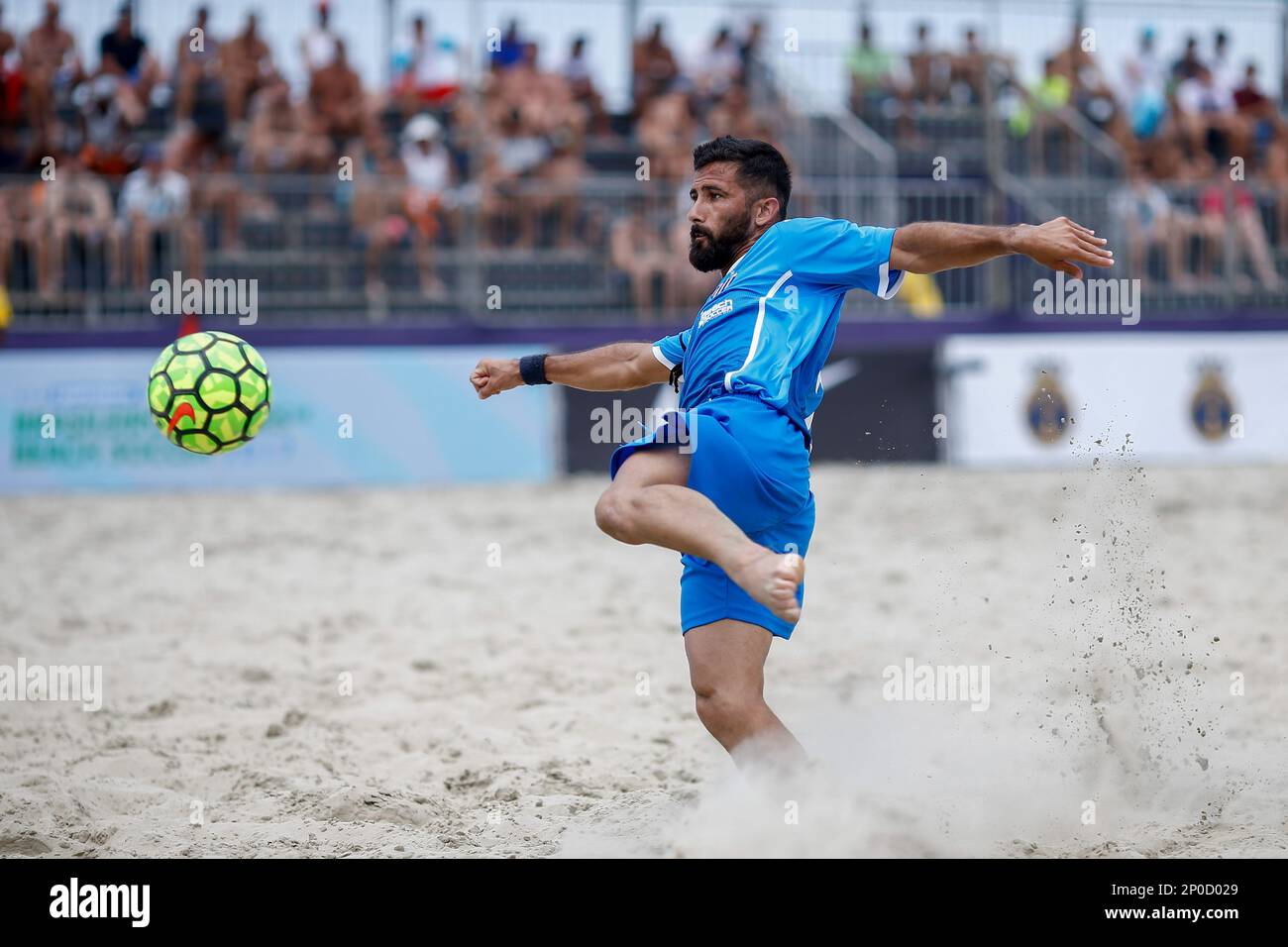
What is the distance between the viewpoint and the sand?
4.16 metres

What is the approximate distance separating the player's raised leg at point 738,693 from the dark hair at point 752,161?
128 cm

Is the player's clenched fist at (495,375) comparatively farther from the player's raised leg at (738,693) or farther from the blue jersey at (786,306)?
Result: the player's raised leg at (738,693)

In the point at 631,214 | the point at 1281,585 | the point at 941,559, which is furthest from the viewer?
the point at 631,214

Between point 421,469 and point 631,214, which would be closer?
point 421,469

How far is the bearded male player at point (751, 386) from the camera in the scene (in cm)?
377

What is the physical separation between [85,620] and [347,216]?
20.6ft

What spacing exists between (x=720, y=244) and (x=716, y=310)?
24 cm

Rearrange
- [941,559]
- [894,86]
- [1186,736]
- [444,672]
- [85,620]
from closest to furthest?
1. [1186,736]
2. [444,672]
3. [85,620]
4. [941,559]
5. [894,86]

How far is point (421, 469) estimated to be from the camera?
12258 mm

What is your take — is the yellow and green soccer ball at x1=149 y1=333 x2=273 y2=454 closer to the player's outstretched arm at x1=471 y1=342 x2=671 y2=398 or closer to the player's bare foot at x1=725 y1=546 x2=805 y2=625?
the player's outstretched arm at x1=471 y1=342 x2=671 y2=398

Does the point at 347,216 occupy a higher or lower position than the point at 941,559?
higher
